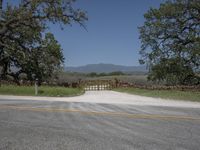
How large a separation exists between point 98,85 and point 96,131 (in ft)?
102

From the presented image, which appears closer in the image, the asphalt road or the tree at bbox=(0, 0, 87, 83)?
the asphalt road

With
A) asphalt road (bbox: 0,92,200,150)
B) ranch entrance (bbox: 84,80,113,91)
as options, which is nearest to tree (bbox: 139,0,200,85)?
ranch entrance (bbox: 84,80,113,91)

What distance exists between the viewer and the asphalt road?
830 cm

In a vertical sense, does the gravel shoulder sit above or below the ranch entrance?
below

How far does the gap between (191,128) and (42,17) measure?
27.4 m

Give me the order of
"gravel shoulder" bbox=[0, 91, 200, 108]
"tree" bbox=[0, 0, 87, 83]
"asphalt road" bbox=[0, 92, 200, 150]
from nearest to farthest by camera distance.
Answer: "asphalt road" bbox=[0, 92, 200, 150] → "gravel shoulder" bbox=[0, 91, 200, 108] → "tree" bbox=[0, 0, 87, 83]

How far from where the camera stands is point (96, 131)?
32.7ft

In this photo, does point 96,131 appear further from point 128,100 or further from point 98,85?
point 98,85

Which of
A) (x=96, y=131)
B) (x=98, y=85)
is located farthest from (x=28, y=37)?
(x=96, y=131)

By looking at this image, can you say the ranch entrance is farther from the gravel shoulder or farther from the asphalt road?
the asphalt road

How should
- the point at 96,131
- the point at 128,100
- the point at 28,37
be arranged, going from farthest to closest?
the point at 28,37 < the point at 128,100 < the point at 96,131

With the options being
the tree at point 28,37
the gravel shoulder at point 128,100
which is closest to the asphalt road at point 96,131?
the gravel shoulder at point 128,100

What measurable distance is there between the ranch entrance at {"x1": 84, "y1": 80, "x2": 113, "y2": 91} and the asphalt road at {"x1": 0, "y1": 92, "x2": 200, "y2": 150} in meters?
26.6

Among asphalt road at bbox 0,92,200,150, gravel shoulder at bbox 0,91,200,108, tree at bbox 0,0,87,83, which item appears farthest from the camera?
tree at bbox 0,0,87,83
